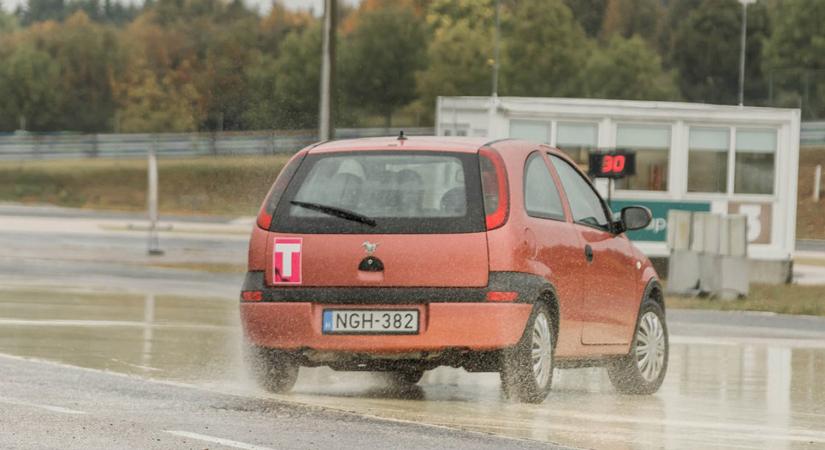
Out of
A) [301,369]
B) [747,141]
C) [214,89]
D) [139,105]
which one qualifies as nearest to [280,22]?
[139,105]

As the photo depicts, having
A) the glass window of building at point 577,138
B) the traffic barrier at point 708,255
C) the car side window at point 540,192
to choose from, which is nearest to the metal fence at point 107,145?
the glass window of building at point 577,138

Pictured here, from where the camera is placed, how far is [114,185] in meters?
80.4

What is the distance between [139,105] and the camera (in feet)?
330

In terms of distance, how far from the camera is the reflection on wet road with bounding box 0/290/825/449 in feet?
32.8

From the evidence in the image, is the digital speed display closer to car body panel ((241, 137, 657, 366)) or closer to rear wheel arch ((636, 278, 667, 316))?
rear wheel arch ((636, 278, 667, 316))

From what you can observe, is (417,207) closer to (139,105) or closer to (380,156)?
(380,156)

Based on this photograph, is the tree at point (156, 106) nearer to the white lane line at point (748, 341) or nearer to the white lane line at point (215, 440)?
the white lane line at point (748, 341)

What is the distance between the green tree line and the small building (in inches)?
1383

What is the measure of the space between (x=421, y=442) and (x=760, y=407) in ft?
11.0

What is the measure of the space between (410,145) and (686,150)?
18898 millimetres

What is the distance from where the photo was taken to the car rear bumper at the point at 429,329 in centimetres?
1077

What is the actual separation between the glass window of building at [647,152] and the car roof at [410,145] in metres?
18.2

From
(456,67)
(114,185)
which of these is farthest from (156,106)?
(114,185)

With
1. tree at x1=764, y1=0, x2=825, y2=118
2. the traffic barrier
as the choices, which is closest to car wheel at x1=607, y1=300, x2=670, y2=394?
the traffic barrier
